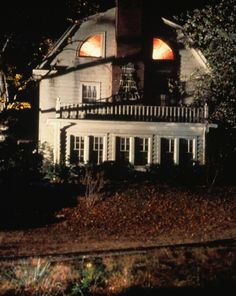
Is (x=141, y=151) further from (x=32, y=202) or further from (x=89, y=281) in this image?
(x=89, y=281)

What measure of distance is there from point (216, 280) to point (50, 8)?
27.0 m

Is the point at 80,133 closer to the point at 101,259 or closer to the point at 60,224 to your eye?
the point at 60,224

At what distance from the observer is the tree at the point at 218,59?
21562 millimetres

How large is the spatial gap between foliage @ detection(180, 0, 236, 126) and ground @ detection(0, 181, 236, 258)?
4408 millimetres

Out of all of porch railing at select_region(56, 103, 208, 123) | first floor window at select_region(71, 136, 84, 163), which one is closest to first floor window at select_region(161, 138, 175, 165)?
porch railing at select_region(56, 103, 208, 123)

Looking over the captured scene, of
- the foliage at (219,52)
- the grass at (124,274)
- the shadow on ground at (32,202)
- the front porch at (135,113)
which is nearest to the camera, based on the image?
the grass at (124,274)

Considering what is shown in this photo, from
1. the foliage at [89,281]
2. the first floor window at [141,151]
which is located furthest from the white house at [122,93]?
the foliage at [89,281]

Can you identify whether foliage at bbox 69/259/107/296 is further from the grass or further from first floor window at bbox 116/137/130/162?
first floor window at bbox 116/137/130/162

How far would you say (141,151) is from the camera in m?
25.9

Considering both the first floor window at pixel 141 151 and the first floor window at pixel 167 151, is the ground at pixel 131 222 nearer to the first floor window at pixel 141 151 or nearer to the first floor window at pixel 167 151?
the first floor window at pixel 141 151

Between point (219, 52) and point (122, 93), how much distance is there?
7.15m

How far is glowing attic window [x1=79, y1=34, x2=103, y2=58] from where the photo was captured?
27.6 m

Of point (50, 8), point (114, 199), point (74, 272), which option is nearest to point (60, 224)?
point (114, 199)

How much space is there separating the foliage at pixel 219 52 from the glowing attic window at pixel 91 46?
600 cm
